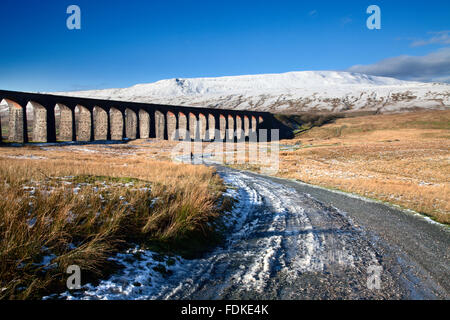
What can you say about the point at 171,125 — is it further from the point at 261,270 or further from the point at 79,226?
the point at 261,270

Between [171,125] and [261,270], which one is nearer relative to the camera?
[261,270]

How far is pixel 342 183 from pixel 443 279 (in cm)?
1155

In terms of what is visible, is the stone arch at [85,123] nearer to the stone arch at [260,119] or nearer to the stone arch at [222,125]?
the stone arch at [222,125]

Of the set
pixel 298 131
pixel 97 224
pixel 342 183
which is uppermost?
pixel 298 131

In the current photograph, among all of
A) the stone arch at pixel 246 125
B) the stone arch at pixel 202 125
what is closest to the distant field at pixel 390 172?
the stone arch at pixel 202 125

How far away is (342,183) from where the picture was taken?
15195 mm

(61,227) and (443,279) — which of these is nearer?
(61,227)

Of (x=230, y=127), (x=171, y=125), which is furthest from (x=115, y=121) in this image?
(x=230, y=127)

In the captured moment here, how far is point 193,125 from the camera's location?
204 ft

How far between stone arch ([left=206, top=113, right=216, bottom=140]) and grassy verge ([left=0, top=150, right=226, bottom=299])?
58.8m

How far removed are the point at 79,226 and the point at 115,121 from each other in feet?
158
